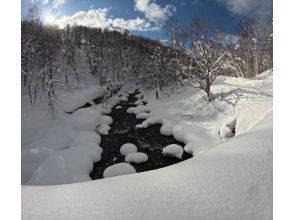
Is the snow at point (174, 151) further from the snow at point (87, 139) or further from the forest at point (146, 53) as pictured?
the forest at point (146, 53)

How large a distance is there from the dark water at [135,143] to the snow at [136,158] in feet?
0.19

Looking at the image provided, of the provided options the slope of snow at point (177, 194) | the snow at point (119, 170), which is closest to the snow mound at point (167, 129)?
the snow at point (119, 170)

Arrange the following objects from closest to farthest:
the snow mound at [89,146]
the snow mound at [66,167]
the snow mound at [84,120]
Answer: the snow mound at [66,167], the snow mound at [89,146], the snow mound at [84,120]

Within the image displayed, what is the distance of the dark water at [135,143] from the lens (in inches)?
178

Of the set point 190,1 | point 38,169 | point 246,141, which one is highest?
point 190,1

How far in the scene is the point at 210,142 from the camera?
4520mm

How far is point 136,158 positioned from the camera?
455 cm

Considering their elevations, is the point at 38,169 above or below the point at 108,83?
below

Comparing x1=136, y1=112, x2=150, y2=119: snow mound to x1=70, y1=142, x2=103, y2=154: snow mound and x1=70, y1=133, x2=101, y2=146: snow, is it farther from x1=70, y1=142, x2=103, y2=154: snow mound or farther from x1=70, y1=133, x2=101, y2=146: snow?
x1=70, y1=142, x2=103, y2=154: snow mound

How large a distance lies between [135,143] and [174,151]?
3.35 feet

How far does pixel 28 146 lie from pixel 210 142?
274 centimetres
